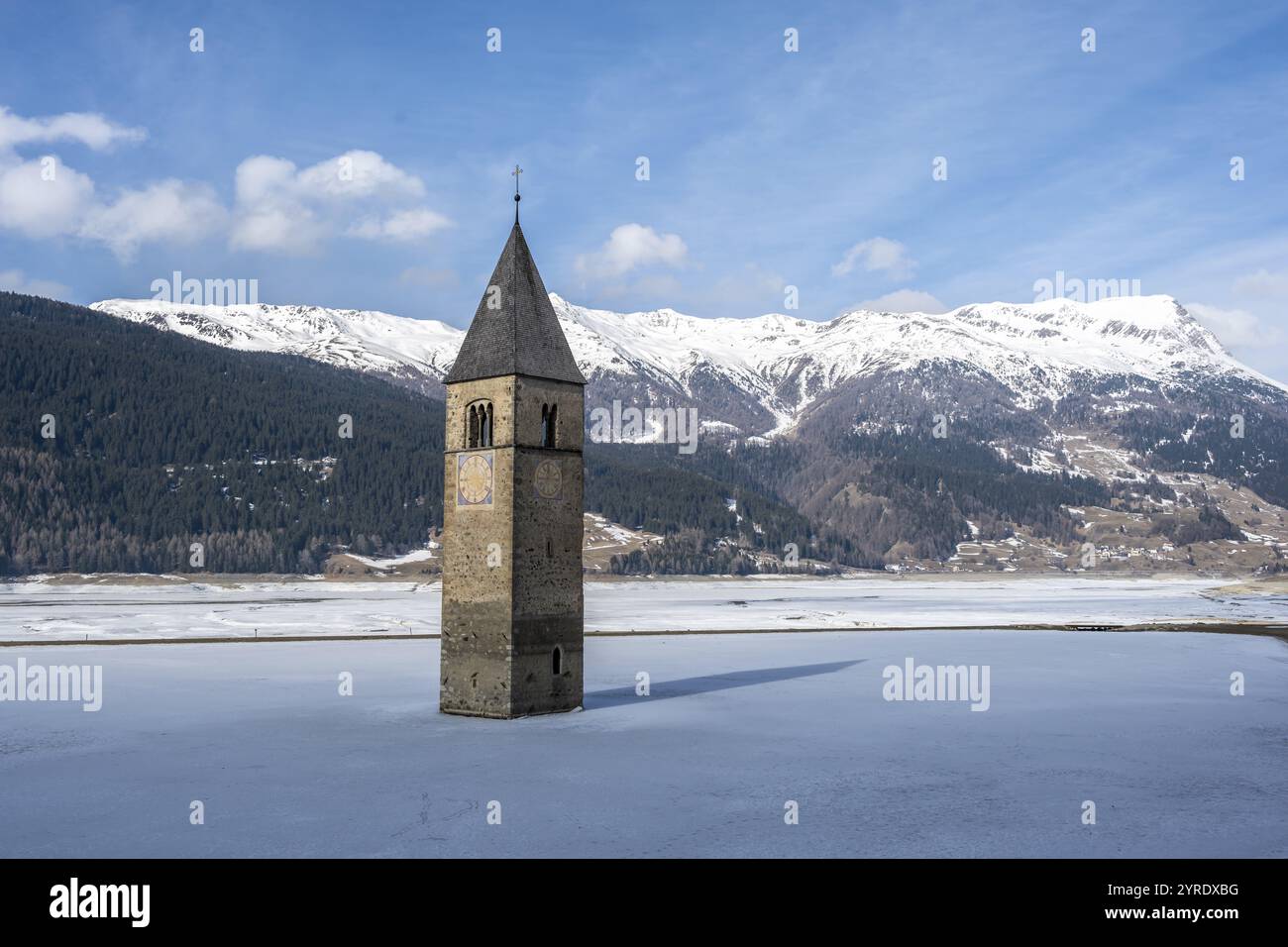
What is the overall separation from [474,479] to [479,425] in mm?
2319

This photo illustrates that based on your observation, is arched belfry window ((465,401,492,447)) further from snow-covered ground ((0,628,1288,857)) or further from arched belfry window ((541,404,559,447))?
snow-covered ground ((0,628,1288,857))

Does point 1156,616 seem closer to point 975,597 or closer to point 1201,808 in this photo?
point 975,597

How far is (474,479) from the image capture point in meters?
46.2

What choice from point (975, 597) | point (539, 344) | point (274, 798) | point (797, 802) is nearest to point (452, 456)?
point (539, 344)

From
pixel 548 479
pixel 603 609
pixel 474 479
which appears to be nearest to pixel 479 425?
pixel 474 479

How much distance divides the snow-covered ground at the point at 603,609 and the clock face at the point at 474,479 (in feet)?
148

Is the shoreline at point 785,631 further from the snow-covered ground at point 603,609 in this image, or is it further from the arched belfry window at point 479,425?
the arched belfry window at point 479,425

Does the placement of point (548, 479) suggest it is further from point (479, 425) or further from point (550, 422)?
point (479, 425)

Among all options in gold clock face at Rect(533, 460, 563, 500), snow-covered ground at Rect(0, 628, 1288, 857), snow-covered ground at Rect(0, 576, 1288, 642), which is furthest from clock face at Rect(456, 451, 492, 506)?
snow-covered ground at Rect(0, 576, 1288, 642)

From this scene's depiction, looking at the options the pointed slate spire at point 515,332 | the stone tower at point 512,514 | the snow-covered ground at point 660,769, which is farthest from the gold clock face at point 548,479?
the snow-covered ground at point 660,769

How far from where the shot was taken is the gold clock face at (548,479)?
45719 millimetres

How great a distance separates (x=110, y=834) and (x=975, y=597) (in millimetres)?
145926

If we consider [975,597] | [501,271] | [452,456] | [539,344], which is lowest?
[975,597]
